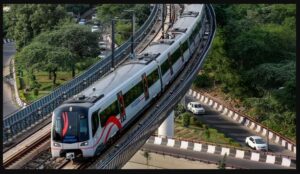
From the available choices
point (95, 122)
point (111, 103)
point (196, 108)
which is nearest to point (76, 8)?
point (196, 108)

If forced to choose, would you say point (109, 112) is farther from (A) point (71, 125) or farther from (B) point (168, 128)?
(B) point (168, 128)

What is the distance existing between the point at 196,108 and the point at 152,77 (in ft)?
63.4

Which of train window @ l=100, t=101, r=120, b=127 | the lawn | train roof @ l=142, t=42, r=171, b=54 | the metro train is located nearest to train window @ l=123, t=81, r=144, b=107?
the metro train

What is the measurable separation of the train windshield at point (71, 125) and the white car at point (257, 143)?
20.9 meters

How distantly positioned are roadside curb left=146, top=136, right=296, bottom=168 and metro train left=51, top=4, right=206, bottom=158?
18.7 ft

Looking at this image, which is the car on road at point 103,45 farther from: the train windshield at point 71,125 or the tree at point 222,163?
the train windshield at point 71,125

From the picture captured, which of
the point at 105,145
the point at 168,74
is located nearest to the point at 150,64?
the point at 168,74

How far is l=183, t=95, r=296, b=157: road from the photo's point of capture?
44719 millimetres

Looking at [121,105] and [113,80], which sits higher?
[113,80]

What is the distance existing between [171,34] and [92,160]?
71.9 feet

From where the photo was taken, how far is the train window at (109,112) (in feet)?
90.5

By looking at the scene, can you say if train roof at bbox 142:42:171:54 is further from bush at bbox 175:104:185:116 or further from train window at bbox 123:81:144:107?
bush at bbox 175:104:185:116

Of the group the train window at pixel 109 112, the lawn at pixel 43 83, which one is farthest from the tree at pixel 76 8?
the train window at pixel 109 112

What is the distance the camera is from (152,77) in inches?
1389
